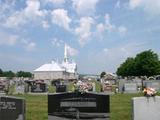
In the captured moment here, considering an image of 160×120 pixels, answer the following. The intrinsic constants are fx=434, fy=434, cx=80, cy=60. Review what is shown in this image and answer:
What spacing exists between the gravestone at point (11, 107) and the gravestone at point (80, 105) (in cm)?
80

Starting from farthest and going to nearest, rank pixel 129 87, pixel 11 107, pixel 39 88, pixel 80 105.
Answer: pixel 39 88 → pixel 129 87 → pixel 11 107 → pixel 80 105

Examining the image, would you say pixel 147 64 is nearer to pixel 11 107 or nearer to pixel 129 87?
pixel 129 87

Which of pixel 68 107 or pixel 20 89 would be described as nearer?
pixel 68 107

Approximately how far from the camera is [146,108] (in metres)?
11.9

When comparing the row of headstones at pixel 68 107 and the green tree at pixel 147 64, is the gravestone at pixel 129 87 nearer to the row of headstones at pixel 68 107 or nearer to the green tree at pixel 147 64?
the row of headstones at pixel 68 107

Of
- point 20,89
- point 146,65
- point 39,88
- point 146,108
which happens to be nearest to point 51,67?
point 146,65

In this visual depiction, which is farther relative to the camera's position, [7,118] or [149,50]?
[149,50]

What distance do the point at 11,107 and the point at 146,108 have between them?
3.65m

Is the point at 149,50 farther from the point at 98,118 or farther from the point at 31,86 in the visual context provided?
the point at 98,118

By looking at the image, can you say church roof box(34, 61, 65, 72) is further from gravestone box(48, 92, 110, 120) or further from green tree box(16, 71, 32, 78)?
gravestone box(48, 92, 110, 120)

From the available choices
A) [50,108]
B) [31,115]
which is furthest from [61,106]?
[31,115]

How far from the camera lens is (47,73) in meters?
165

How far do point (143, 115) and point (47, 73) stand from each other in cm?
15341

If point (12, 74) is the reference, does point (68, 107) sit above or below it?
below
